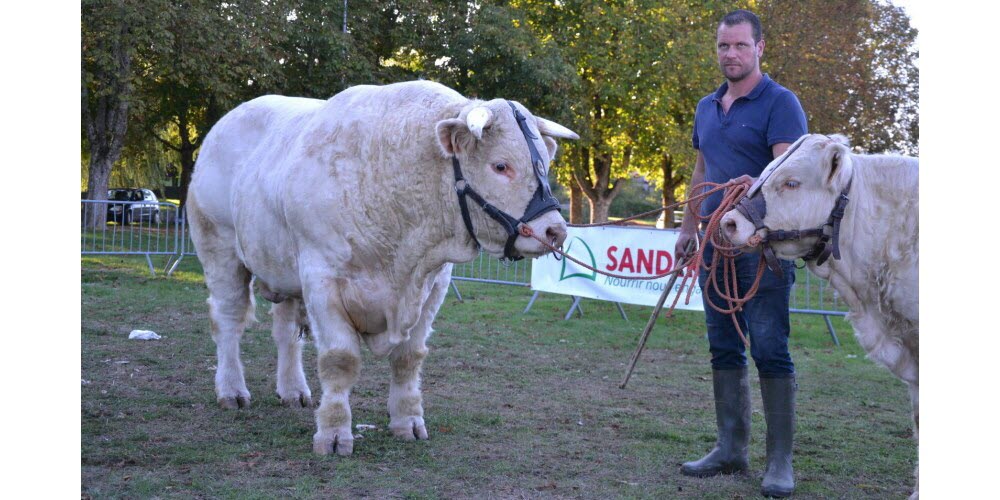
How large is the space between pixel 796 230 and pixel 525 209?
1.47 m

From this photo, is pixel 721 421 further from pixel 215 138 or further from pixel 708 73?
pixel 708 73

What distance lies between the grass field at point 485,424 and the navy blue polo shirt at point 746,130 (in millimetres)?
1721

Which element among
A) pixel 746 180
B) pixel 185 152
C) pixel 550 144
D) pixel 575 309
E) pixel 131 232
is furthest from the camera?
pixel 185 152

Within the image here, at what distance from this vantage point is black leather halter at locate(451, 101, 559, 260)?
17.2 ft

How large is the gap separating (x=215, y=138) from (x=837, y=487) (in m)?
4.99

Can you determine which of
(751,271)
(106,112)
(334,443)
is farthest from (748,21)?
(106,112)

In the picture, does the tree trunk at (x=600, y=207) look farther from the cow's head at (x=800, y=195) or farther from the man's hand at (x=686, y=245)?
the cow's head at (x=800, y=195)

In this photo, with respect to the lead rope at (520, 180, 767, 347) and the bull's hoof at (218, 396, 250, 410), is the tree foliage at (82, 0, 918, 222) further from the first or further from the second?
the lead rope at (520, 180, 767, 347)

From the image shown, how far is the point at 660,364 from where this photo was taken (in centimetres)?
964

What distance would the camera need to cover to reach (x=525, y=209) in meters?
5.26

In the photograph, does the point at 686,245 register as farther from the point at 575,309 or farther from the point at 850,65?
the point at 850,65

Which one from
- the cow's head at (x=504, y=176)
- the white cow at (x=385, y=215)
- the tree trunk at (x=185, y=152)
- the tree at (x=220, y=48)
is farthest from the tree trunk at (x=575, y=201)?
the cow's head at (x=504, y=176)

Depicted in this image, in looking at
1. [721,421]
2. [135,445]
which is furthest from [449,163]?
[135,445]

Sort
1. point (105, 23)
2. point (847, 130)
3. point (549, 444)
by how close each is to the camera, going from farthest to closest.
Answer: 1. point (847, 130)
2. point (105, 23)
3. point (549, 444)
